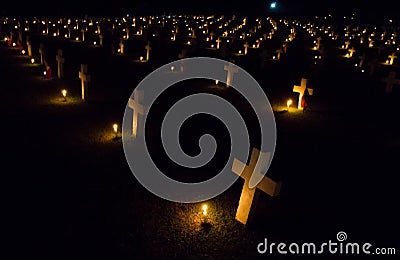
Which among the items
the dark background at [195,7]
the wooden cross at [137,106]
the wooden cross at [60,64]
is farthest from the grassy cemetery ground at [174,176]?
the dark background at [195,7]

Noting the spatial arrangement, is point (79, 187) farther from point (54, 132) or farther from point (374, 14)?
point (374, 14)

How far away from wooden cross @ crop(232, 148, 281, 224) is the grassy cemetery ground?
266 millimetres

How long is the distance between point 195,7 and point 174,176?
233 feet

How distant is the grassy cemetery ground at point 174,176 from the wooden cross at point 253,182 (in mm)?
266

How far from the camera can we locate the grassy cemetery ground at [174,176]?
5.78 m

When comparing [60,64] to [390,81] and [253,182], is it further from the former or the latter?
[390,81]

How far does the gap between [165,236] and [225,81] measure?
34.4ft

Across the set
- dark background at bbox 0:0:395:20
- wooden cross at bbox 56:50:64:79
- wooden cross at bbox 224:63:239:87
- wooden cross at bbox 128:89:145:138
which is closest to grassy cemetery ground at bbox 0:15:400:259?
wooden cross at bbox 128:89:145:138

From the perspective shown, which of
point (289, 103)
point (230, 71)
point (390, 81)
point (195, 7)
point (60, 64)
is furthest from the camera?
point (195, 7)

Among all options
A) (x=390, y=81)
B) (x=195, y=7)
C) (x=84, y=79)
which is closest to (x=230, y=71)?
(x=84, y=79)

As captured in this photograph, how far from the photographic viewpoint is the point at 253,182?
5.91 meters

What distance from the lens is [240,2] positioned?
82.4 m

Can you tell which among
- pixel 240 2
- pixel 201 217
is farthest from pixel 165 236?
pixel 240 2

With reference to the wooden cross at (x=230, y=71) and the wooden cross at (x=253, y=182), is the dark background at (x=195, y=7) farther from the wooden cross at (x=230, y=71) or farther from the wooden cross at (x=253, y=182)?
the wooden cross at (x=253, y=182)
